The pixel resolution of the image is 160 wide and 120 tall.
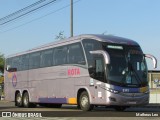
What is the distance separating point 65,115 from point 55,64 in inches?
255

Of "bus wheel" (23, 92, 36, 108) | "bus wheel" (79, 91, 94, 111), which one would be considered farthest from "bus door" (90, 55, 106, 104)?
"bus wheel" (23, 92, 36, 108)

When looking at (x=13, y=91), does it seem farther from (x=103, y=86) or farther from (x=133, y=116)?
(x=133, y=116)

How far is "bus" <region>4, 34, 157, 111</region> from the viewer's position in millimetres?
20250

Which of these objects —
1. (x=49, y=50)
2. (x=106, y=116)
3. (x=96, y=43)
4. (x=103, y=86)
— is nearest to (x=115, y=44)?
(x=96, y=43)

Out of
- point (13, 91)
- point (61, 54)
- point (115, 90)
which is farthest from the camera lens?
point (13, 91)

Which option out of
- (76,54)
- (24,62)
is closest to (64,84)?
(76,54)

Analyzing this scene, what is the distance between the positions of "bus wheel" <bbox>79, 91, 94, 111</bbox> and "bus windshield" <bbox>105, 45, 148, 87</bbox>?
1.85 metres

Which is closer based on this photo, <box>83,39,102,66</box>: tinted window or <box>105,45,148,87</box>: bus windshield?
<box>105,45,148,87</box>: bus windshield

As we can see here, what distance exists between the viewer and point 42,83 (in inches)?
1044

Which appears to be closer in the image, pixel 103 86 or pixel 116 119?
pixel 116 119

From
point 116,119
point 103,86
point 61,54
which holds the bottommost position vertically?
point 116,119

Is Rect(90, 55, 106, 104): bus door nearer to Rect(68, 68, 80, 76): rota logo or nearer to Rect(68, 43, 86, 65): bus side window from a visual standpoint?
Rect(68, 43, 86, 65): bus side window

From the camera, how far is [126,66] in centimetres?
2056

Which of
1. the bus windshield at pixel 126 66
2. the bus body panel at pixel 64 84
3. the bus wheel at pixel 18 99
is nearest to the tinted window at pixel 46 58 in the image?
the bus body panel at pixel 64 84
